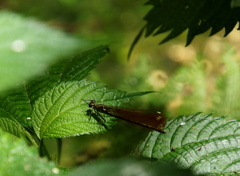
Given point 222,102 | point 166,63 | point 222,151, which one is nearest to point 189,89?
point 222,102

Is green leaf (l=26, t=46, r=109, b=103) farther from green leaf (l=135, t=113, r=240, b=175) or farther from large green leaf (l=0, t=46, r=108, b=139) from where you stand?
green leaf (l=135, t=113, r=240, b=175)

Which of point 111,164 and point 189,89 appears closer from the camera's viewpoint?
point 111,164

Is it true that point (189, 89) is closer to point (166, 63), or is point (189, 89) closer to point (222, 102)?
point (222, 102)

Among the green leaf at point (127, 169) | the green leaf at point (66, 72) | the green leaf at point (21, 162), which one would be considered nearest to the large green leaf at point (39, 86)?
the green leaf at point (66, 72)

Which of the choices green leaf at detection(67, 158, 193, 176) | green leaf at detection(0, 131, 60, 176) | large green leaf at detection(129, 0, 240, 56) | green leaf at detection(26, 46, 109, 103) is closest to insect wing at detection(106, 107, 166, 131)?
green leaf at detection(26, 46, 109, 103)

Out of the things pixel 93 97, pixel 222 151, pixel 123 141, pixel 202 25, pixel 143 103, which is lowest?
pixel 123 141

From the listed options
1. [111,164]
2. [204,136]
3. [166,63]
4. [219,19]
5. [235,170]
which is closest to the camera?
[111,164]

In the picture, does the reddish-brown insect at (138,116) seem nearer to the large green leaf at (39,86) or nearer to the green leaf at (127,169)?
the large green leaf at (39,86)
